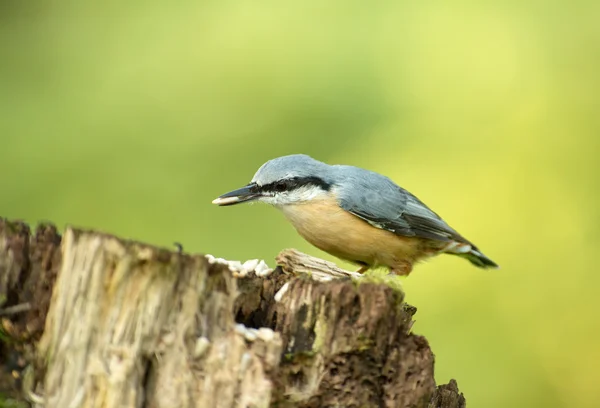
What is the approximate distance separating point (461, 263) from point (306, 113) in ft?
Result: 6.01

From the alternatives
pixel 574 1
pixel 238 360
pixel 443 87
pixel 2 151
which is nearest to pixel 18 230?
pixel 238 360

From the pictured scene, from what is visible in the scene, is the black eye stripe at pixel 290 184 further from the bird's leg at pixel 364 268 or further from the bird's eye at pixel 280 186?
Answer: the bird's leg at pixel 364 268

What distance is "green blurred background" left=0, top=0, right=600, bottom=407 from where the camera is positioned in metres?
6.38

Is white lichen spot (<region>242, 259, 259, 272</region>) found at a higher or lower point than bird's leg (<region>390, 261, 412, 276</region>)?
lower

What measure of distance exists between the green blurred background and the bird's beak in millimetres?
1342

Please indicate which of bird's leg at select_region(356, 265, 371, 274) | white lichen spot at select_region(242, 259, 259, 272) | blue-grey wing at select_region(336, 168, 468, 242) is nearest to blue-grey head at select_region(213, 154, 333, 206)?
blue-grey wing at select_region(336, 168, 468, 242)

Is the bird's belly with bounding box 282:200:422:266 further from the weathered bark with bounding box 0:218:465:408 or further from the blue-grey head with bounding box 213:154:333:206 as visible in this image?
the weathered bark with bounding box 0:218:465:408

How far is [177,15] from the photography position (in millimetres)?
7625

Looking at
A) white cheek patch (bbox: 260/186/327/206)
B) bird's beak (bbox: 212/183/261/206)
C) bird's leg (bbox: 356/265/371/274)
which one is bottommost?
bird's leg (bbox: 356/265/371/274)

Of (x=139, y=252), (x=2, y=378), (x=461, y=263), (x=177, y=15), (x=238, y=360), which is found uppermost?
(x=177, y=15)

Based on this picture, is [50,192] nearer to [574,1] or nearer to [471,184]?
[471,184]

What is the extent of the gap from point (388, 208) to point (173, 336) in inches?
117

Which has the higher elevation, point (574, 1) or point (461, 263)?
point (574, 1)

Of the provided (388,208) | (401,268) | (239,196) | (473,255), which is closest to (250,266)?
(239,196)
